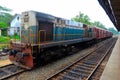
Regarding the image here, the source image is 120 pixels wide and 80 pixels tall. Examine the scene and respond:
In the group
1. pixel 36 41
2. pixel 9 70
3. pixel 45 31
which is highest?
pixel 45 31

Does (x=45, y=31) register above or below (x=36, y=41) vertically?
above

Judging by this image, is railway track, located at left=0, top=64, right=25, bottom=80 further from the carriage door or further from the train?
the carriage door

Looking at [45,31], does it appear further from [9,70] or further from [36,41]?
[9,70]

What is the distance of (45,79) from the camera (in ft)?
21.3

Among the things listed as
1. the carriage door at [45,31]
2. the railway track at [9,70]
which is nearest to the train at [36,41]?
the carriage door at [45,31]

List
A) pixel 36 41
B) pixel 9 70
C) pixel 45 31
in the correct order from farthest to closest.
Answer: pixel 45 31, pixel 36 41, pixel 9 70

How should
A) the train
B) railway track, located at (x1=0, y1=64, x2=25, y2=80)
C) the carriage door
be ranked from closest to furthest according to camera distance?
railway track, located at (x1=0, y1=64, x2=25, y2=80)
the train
the carriage door

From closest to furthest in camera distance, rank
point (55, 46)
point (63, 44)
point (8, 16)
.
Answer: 1. point (55, 46)
2. point (63, 44)
3. point (8, 16)

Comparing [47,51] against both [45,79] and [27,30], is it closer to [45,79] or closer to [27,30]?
[27,30]

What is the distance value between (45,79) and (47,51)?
10.2ft

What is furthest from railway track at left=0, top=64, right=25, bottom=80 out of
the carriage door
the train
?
the carriage door

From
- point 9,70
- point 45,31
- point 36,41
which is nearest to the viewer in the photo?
point 9,70

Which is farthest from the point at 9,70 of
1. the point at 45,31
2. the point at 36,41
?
the point at 45,31

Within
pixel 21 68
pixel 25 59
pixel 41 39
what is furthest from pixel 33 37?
pixel 21 68
